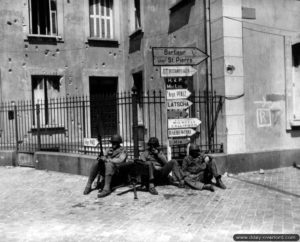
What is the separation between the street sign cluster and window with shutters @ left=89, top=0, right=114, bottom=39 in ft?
24.6

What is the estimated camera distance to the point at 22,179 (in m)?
8.39

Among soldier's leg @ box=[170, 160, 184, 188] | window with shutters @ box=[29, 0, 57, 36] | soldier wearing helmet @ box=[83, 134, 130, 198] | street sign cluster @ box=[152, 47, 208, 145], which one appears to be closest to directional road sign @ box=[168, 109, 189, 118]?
street sign cluster @ box=[152, 47, 208, 145]

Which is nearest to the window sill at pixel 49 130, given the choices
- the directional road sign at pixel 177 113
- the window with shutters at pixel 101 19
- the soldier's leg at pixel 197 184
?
the window with shutters at pixel 101 19

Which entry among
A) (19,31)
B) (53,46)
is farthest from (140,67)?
(19,31)

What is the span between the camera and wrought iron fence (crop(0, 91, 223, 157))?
8312 millimetres

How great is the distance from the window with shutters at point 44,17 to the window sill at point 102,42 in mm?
1426

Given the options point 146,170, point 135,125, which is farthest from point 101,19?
point 146,170

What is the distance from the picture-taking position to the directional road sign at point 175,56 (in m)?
6.90

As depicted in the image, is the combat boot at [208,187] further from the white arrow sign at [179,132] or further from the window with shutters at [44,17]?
the window with shutters at [44,17]

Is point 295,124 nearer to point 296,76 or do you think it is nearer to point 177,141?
point 296,76

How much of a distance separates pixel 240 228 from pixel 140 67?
9.05 m

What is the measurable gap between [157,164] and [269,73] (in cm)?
393

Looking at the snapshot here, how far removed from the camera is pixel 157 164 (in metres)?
6.95

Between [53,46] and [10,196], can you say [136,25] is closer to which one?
[53,46]
